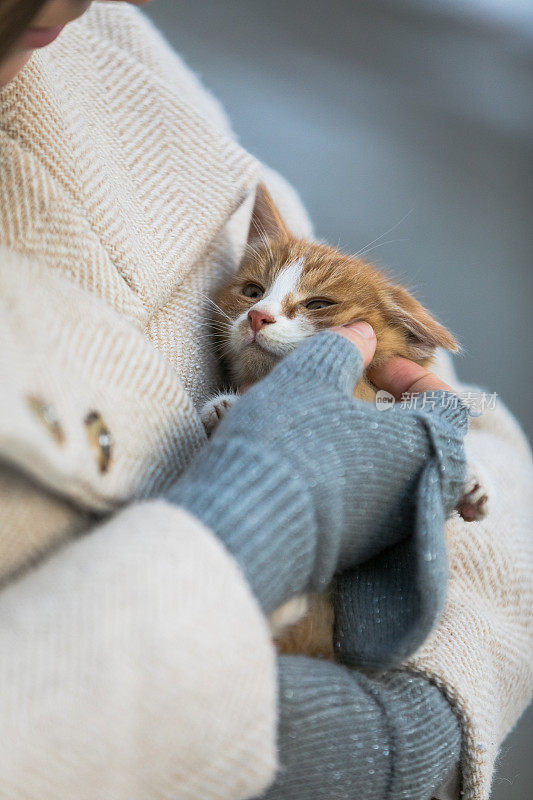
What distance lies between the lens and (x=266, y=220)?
110cm

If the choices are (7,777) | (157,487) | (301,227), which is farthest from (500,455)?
(7,777)

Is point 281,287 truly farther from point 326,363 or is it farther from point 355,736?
point 355,736

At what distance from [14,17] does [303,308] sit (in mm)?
457

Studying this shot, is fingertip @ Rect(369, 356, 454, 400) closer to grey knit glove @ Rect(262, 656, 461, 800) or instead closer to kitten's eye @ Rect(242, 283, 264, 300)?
kitten's eye @ Rect(242, 283, 264, 300)

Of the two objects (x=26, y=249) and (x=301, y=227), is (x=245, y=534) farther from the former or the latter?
(x=301, y=227)

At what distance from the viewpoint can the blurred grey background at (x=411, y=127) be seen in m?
1.99

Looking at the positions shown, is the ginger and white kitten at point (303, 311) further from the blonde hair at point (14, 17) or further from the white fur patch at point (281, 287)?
the blonde hair at point (14, 17)

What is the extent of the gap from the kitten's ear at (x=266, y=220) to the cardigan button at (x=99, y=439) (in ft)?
1.96

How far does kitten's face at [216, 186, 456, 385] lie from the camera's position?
0.91 meters

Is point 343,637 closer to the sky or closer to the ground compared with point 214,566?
closer to the ground

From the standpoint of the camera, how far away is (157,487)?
2.03 ft

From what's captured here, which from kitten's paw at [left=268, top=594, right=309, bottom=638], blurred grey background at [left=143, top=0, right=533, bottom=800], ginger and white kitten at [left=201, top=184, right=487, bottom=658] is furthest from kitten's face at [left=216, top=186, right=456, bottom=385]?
blurred grey background at [left=143, top=0, right=533, bottom=800]

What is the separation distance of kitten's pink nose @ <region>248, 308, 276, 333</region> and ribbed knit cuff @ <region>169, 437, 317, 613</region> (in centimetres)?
36

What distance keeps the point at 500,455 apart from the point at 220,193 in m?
0.52
